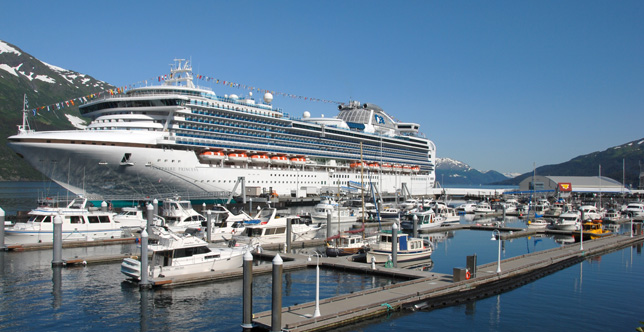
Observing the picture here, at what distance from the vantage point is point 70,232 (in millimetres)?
30062

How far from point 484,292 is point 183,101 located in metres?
37.9

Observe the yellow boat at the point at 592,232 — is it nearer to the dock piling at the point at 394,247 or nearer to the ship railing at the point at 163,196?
the dock piling at the point at 394,247

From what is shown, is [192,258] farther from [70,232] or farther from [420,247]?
[70,232]

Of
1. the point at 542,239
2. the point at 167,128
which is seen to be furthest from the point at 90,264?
the point at 542,239

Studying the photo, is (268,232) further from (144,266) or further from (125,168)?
(125,168)

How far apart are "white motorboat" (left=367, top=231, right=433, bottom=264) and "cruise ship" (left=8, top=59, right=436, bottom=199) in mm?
10341

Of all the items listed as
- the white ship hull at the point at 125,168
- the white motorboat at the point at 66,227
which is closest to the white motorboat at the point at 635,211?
A: the white ship hull at the point at 125,168

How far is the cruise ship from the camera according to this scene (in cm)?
4306

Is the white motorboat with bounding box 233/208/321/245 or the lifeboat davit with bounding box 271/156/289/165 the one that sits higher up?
the lifeboat davit with bounding box 271/156/289/165

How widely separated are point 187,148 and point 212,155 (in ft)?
9.95

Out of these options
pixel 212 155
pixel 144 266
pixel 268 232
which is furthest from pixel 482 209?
pixel 144 266

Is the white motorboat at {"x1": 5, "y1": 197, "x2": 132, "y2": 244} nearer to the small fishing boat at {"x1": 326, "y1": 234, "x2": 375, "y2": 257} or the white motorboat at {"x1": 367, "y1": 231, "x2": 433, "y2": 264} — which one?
the small fishing boat at {"x1": 326, "y1": 234, "x2": 375, "y2": 257}

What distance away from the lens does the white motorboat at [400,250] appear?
24.5 m

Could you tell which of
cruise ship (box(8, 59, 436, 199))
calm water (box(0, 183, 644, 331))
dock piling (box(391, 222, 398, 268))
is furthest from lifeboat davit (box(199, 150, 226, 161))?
dock piling (box(391, 222, 398, 268))
